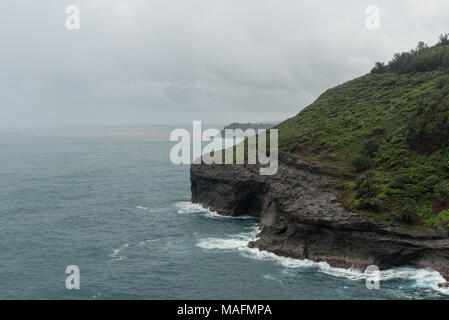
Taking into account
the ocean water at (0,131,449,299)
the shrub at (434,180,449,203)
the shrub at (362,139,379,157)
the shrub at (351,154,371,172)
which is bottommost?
the ocean water at (0,131,449,299)

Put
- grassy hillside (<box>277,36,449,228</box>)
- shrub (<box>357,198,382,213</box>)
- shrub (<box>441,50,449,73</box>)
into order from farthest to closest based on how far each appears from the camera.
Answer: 1. shrub (<box>441,50,449,73</box>)
2. grassy hillside (<box>277,36,449,228</box>)
3. shrub (<box>357,198,382,213</box>)

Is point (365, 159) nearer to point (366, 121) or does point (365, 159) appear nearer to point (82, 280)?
point (366, 121)

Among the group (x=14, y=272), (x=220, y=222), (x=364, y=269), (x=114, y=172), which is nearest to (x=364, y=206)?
(x=364, y=269)

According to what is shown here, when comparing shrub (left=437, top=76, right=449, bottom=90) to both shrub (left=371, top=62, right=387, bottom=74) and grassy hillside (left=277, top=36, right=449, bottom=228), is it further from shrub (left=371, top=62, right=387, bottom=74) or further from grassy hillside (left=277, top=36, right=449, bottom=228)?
shrub (left=371, top=62, right=387, bottom=74)

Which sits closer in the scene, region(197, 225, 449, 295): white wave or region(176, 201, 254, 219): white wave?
region(197, 225, 449, 295): white wave

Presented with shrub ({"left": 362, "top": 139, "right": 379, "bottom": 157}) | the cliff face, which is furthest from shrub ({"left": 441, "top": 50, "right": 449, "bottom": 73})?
the cliff face

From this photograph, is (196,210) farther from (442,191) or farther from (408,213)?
(442,191)

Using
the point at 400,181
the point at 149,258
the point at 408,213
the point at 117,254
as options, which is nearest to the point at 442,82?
the point at 400,181
